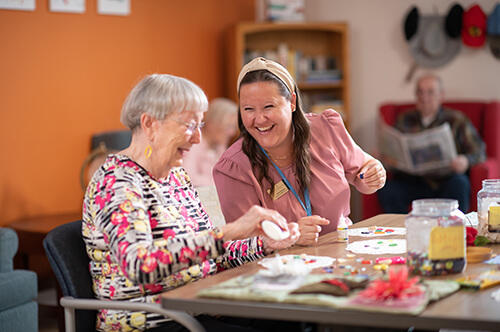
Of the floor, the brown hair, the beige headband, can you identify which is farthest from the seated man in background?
the beige headband

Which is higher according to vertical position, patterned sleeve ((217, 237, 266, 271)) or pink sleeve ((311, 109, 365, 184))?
pink sleeve ((311, 109, 365, 184))

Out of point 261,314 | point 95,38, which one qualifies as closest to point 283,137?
point 261,314

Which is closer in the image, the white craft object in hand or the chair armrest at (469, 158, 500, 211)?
the white craft object in hand

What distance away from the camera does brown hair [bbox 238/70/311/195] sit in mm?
2490

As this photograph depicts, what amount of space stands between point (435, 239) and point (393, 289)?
26cm

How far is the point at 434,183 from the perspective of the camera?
200 inches

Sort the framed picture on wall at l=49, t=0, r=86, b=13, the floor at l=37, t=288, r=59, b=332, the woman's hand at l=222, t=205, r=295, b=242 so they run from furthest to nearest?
the framed picture on wall at l=49, t=0, r=86, b=13 → the floor at l=37, t=288, r=59, b=332 → the woman's hand at l=222, t=205, r=295, b=242

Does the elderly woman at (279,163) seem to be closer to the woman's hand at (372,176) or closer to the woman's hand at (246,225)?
the woman's hand at (372,176)

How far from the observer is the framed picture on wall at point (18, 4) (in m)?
4.20

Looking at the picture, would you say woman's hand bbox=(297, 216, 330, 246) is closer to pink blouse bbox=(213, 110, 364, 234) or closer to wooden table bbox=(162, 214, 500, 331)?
pink blouse bbox=(213, 110, 364, 234)

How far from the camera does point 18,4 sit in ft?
14.0

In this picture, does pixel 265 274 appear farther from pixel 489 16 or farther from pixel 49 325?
pixel 489 16

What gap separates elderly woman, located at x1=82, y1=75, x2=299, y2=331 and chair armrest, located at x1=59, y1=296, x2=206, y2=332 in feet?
0.20

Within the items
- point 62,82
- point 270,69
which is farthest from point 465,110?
point 270,69
